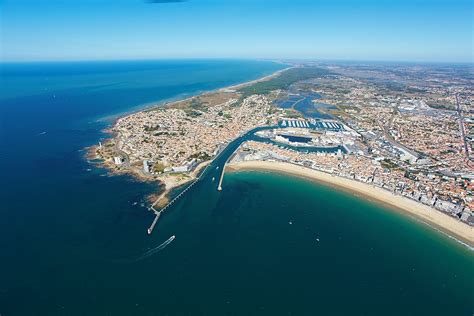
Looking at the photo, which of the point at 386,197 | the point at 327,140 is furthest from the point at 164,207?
the point at 327,140

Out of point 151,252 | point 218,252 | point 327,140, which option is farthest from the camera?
point 327,140

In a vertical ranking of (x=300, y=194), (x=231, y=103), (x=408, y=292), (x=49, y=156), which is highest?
(x=231, y=103)

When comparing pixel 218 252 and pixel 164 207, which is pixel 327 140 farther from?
pixel 218 252

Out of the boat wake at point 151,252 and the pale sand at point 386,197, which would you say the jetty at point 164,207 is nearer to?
the boat wake at point 151,252

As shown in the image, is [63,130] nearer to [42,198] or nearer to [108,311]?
[42,198]

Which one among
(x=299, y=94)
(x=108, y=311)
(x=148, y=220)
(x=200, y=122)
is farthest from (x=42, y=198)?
(x=299, y=94)

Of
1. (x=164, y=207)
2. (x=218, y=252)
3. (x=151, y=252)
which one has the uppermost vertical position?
(x=164, y=207)

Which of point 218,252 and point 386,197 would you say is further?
point 386,197

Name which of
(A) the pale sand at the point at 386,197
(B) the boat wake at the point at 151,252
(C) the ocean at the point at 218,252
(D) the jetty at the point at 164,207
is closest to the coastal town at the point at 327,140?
(A) the pale sand at the point at 386,197
